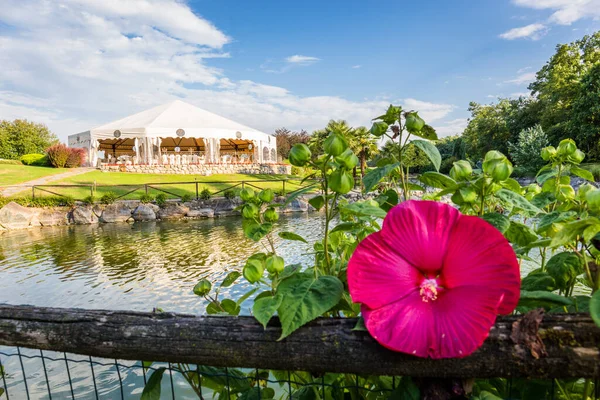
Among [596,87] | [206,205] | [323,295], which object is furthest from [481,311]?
[596,87]

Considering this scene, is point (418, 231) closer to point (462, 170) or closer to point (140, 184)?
point (462, 170)

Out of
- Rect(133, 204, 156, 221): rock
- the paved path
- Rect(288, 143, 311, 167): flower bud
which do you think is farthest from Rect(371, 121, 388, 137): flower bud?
the paved path

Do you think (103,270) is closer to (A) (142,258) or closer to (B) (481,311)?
(A) (142,258)

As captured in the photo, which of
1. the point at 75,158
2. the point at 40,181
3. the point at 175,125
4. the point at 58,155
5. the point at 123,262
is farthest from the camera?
the point at 75,158

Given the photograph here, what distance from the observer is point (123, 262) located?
7.20 meters

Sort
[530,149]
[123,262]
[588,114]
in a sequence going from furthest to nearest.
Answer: [530,149]
[588,114]
[123,262]

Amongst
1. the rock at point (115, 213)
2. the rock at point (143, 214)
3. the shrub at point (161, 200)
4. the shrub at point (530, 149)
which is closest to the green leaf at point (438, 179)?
the rock at point (143, 214)

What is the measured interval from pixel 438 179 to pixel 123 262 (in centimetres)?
754

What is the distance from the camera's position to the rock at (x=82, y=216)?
42.1 ft

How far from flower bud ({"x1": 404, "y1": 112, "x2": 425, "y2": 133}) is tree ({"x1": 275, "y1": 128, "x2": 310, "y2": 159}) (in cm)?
3865

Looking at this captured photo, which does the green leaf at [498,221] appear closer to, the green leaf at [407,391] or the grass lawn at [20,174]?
the green leaf at [407,391]

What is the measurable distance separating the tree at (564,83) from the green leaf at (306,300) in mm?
22864

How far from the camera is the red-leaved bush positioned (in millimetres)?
22938

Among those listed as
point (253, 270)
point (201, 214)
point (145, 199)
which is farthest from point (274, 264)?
point (145, 199)
